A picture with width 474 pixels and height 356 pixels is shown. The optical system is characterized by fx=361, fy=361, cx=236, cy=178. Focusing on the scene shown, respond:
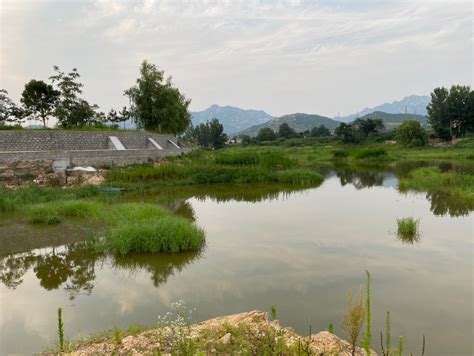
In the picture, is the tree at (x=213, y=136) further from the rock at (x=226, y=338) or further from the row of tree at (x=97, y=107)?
the rock at (x=226, y=338)

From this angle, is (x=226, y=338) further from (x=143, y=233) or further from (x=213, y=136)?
(x=213, y=136)

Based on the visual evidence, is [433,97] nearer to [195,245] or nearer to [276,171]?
[276,171]

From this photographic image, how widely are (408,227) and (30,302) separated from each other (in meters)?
9.96

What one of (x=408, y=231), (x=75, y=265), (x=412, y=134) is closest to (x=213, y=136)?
(x=412, y=134)

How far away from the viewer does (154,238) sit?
919 centimetres

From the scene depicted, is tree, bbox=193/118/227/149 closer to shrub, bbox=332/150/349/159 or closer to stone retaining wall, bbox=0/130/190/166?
shrub, bbox=332/150/349/159

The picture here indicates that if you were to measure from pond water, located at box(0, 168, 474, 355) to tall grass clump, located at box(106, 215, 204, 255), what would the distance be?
332mm

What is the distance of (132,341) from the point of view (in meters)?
4.73

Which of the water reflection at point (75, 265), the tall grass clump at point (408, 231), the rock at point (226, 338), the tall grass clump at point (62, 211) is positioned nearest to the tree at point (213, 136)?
the tall grass clump at point (62, 211)

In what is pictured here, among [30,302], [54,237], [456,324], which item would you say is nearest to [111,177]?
[54,237]

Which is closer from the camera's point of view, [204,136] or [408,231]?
[408,231]

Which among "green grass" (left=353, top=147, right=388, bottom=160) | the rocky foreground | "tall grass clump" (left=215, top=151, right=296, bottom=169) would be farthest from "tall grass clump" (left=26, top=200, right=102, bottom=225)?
"green grass" (left=353, top=147, right=388, bottom=160)

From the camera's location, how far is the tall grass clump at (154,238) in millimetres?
9109

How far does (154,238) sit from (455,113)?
2430 inches
